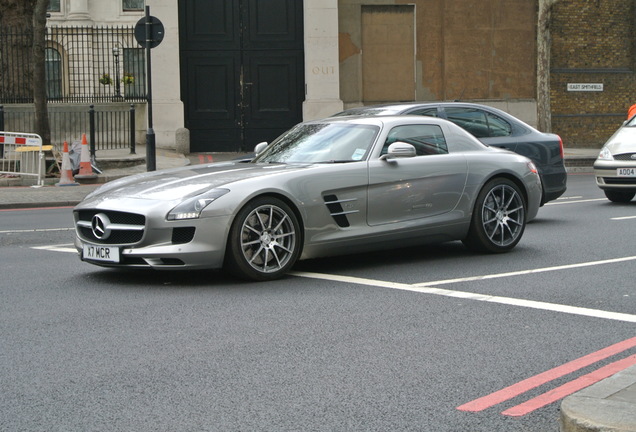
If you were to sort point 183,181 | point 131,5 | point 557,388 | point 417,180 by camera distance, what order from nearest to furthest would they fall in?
point 557,388 → point 183,181 → point 417,180 → point 131,5

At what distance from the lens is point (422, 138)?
1012cm

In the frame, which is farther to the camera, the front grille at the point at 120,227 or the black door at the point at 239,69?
the black door at the point at 239,69

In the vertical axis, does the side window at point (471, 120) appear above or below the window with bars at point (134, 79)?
below

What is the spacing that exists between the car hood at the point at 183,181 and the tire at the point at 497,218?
79.5 inches

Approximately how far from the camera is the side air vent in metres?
9.08

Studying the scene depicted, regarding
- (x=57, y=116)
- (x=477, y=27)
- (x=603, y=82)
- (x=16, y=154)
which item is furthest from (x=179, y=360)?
(x=603, y=82)

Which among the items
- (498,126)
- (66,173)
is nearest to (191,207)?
(498,126)

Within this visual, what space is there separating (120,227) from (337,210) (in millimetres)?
1919

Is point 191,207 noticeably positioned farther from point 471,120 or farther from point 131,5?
point 131,5

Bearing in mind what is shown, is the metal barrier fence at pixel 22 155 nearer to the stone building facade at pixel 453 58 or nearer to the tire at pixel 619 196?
the stone building facade at pixel 453 58

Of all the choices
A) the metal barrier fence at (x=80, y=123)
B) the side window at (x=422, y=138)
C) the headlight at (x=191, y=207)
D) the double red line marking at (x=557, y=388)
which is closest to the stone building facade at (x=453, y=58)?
the metal barrier fence at (x=80, y=123)

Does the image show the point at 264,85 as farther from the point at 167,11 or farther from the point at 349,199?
the point at 349,199

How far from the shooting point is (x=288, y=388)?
18.0ft

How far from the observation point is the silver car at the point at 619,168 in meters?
15.2
